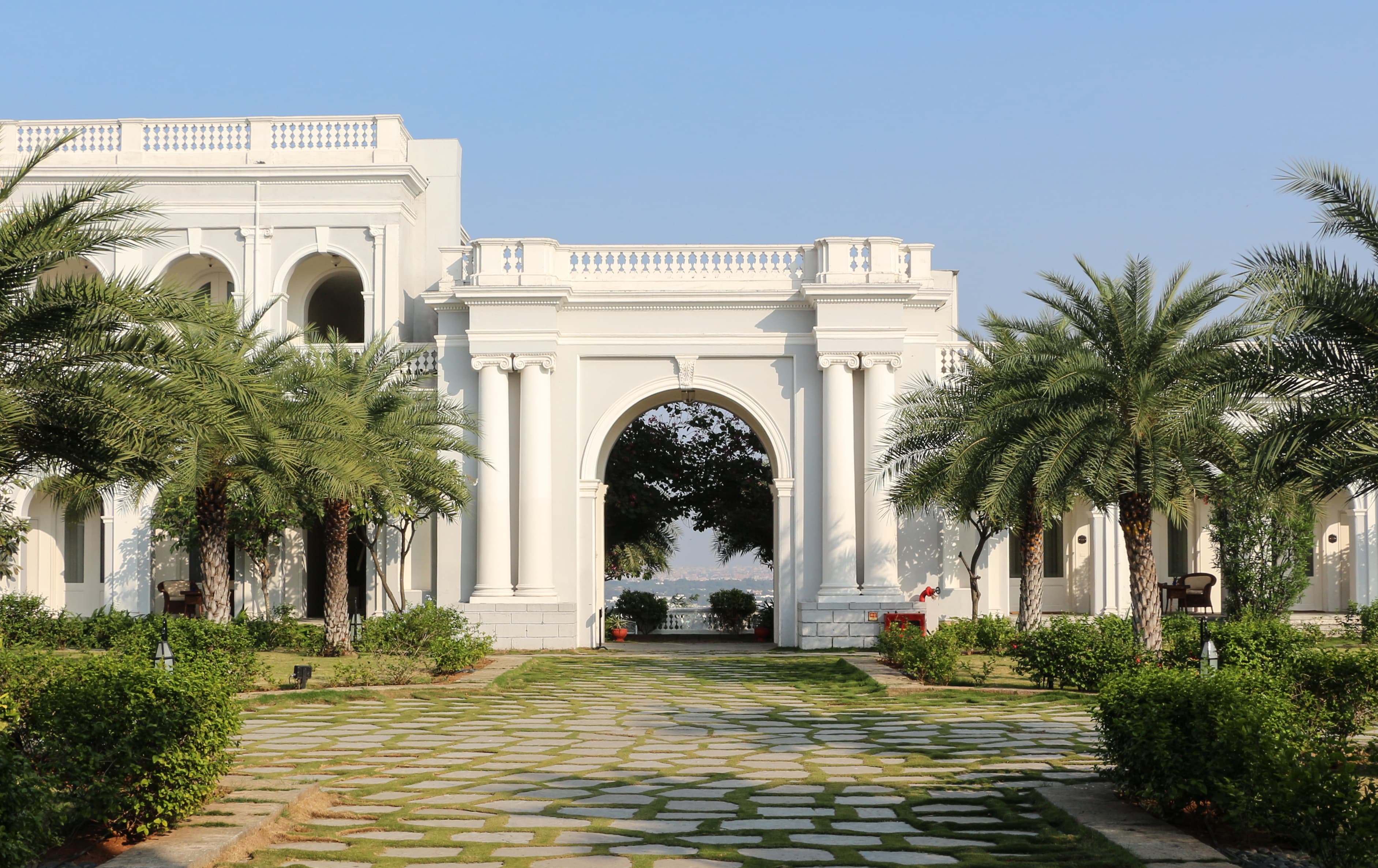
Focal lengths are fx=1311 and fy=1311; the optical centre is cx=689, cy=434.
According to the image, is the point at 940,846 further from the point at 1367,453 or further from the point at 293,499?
the point at 293,499

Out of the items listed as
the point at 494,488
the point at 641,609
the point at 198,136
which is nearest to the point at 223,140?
the point at 198,136

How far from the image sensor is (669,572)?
4200 centimetres

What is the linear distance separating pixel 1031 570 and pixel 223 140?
1851 cm

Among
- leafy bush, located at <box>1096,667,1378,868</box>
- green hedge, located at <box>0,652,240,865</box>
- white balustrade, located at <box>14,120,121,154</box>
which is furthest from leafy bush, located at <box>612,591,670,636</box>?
green hedge, located at <box>0,652,240,865</box>

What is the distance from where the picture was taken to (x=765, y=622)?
29.4 meters

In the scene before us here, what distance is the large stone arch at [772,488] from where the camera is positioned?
23.9 m

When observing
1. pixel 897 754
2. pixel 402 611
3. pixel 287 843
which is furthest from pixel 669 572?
pixel 287 843

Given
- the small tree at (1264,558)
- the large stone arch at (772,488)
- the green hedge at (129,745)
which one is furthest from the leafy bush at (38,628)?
the small tree at (1264,558)

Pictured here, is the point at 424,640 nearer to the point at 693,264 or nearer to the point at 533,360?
the point at 533,360

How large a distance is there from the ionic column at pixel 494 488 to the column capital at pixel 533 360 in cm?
13

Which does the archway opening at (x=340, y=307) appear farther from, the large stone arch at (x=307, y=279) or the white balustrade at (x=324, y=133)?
the white balustrade at (x=324, y=133)

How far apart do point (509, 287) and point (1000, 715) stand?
13.6m

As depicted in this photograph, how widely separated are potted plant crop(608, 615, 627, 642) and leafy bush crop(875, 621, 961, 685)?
9.11 meters

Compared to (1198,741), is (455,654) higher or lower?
lower
